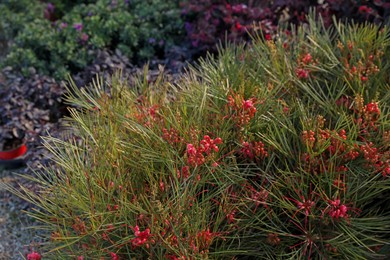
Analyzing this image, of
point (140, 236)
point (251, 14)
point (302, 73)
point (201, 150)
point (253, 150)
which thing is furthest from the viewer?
point (251, 14)

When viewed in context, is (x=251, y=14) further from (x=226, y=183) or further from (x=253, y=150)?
(x=226, y=183)

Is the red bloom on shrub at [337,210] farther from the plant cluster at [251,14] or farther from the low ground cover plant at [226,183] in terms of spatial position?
the plant cluster at [251,14]

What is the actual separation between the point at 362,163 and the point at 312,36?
776 mm

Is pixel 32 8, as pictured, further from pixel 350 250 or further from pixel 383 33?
pixel 350 250

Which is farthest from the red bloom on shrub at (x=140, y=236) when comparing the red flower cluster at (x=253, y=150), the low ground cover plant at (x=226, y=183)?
the red flower cluster at (x=253, y=150)

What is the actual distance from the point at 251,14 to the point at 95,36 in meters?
1.03

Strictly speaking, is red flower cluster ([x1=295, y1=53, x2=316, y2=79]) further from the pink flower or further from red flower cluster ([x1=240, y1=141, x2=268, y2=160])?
red flower cluster ([x1=240, y1=141, x2=268, y2=160])

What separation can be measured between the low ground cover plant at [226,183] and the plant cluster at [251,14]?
131cm

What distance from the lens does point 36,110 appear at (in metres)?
3.30

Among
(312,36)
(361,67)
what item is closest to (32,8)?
(312,36)

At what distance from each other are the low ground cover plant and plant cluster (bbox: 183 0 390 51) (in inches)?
51.8

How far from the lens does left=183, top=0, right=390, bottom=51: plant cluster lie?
130 inches

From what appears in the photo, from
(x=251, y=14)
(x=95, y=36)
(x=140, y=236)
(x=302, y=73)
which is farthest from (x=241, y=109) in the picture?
(x=95, y=36)

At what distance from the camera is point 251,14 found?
11.4ft
